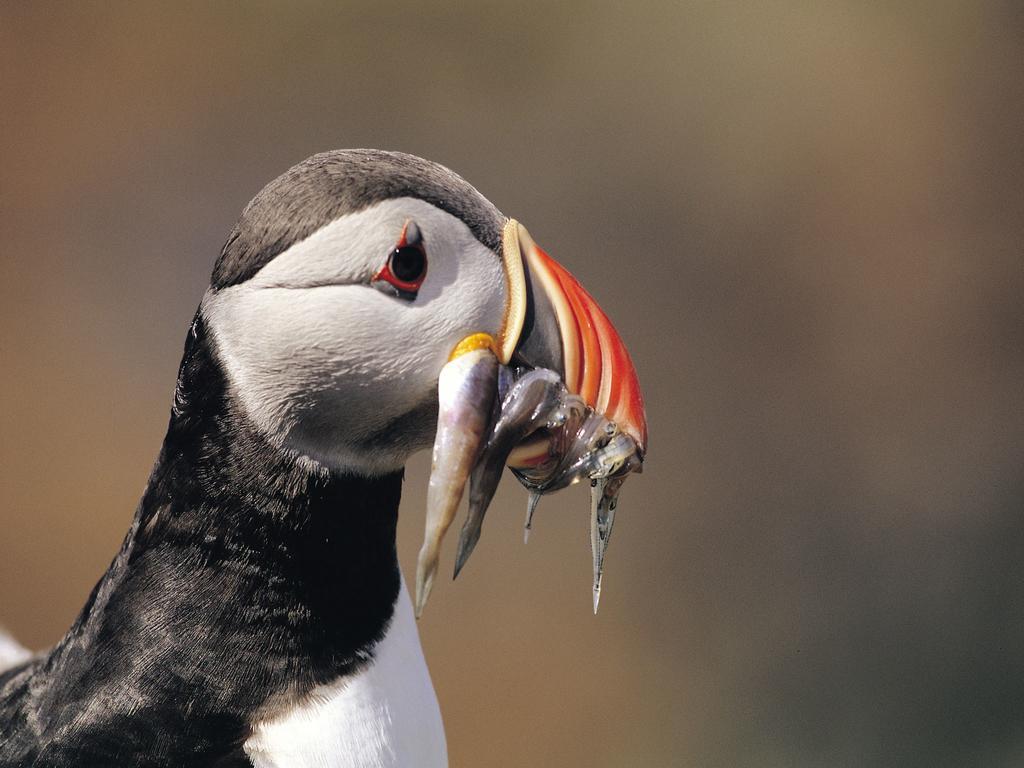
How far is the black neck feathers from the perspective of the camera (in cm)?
117

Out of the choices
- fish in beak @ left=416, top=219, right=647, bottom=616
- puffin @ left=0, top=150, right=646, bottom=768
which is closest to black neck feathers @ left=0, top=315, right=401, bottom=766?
puffin @ left=0, top=150, right=646, bottom=768

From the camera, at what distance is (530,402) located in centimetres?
114

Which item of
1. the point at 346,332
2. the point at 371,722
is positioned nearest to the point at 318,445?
the point at 346,332

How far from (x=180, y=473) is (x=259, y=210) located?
286mm

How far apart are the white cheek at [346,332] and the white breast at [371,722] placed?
9.9 inches

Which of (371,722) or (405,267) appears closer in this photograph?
(405,267)

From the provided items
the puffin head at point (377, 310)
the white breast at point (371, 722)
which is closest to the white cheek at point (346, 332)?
the puffin head at point (377, 310)

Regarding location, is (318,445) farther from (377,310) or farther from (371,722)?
(371,722)

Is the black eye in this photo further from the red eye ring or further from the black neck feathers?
the black neck feathers

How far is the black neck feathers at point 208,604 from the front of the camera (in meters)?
1.17

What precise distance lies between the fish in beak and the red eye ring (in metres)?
0.08

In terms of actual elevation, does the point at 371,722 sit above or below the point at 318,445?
below

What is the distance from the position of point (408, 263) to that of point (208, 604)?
1.35ft

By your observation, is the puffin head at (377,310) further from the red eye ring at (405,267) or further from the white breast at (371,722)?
the white breast at (371,722)
